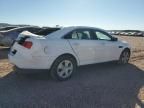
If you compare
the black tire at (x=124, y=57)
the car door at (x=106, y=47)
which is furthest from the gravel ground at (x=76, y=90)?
the black tire at (x=124, y=57)

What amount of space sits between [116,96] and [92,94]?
57 centimetres

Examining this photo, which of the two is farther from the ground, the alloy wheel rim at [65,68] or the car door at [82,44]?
the car door at [82,44]

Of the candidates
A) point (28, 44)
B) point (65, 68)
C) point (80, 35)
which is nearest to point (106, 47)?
point (80, 35)

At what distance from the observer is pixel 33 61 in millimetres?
5406

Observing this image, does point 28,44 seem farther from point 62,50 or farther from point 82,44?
point 82,44

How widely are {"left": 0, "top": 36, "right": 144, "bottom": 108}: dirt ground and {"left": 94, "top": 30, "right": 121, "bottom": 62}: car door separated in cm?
56

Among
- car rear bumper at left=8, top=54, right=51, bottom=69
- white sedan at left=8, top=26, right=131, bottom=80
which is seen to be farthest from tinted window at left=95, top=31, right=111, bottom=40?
car rear bumper at left=8, top=54, right=51, bottom=69

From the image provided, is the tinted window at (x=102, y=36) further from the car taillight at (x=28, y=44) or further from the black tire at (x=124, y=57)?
the car taillight at (x=28, y=44)

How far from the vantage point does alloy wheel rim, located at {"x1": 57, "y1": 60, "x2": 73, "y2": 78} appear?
5902 mm

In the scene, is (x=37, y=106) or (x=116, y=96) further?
(x=116, y=96)

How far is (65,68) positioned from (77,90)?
96 centimetres

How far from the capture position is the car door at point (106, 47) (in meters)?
7.02

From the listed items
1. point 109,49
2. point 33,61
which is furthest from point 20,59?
point 109,49

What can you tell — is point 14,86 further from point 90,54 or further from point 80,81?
point 90,54
